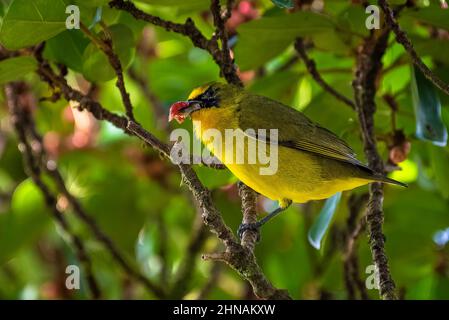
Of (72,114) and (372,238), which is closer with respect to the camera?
(372,238)

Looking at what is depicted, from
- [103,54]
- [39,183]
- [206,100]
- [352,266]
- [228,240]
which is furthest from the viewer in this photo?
[39,183]

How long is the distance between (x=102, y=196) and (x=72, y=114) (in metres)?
0.87

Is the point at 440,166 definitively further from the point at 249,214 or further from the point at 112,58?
the point at 112,58

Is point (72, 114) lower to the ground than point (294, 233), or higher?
higher

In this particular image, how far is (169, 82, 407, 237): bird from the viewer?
3533mm

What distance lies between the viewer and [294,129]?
3.72 metres

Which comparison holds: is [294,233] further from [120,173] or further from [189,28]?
[189,28]

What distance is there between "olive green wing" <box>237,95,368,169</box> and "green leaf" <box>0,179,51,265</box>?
164 cm

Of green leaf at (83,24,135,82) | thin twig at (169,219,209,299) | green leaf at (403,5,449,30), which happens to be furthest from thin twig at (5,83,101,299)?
green leaf at (403,5,449,30)

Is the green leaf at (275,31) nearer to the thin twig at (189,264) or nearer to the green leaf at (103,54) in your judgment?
the green leaf at (103,54)

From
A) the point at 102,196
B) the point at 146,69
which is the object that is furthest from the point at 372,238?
the point at 146,69

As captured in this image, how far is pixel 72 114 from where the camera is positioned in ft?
18.2

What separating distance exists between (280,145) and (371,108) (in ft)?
1.66

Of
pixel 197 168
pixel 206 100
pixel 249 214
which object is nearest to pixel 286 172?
pixel 249 214
